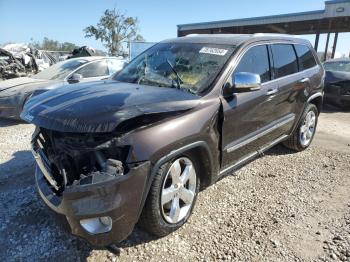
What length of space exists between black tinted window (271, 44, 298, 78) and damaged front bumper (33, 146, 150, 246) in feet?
9.03

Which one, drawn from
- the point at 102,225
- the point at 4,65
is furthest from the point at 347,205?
the point at 4,65

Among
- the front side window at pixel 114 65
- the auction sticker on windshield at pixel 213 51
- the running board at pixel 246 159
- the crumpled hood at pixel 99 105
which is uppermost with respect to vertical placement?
the auction sticker on windshield at pixel 213 51

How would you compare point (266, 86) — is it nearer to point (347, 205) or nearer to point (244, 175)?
point (244, 175)

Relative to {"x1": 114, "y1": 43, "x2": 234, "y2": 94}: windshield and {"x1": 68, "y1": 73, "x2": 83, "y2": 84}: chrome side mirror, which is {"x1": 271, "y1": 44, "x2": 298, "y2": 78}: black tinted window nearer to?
{"x1": 114, "y1": 43, "x2": 234, "y2": 94}: windshield

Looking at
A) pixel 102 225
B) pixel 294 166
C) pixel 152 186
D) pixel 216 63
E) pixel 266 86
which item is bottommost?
pixel 294 166

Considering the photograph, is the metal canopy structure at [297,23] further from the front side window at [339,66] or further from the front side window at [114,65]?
the front side window at [114,65]

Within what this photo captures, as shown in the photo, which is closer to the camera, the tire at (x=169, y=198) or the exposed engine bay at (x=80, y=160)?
the exposed engine bay at (x=80, y=160)

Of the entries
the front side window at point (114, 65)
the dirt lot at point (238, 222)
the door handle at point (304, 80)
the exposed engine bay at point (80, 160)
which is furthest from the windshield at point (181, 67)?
the front side window at point (114, 65)

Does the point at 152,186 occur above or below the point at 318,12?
below

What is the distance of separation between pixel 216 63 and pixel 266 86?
→ 87cm

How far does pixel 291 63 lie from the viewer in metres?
5.08

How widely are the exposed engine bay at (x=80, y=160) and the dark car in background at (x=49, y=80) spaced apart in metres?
4.50

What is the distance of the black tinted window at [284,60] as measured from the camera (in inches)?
183

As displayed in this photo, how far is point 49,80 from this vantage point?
8.58 meters
